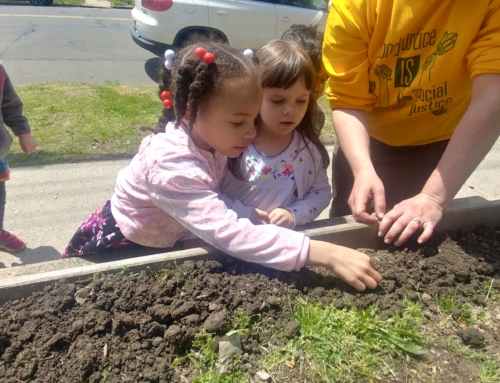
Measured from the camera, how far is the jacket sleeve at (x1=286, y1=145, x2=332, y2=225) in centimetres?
228

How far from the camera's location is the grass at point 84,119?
473 centimetres

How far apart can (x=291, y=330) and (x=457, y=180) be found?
3.02ft

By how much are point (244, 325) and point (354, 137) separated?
1015 millimetres

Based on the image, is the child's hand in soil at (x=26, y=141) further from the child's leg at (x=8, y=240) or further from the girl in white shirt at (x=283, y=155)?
the girl in white shirt at (x=283, y=155)

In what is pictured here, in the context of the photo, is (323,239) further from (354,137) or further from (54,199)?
(54,199)

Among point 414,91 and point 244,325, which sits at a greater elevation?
point 414,91

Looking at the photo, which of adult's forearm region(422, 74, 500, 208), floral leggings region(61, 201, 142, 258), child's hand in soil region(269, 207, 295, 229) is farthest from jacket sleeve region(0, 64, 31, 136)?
adult's forearm region(422, 74, 500, 208)

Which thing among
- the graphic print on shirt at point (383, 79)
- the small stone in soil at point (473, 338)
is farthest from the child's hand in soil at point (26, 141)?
the small stone in soil at point (473, 338)

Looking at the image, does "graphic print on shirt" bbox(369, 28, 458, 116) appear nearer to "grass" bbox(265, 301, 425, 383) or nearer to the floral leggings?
"grass" bbox(265, 301, 425, 383)

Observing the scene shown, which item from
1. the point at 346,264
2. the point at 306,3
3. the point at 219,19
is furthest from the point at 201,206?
the point at 306,3

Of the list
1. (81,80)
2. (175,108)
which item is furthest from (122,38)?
(175,108)

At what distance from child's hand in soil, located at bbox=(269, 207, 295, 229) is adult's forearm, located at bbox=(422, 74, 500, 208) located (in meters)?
0.62

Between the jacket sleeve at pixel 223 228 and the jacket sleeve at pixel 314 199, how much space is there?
495 mm

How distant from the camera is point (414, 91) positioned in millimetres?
2143
